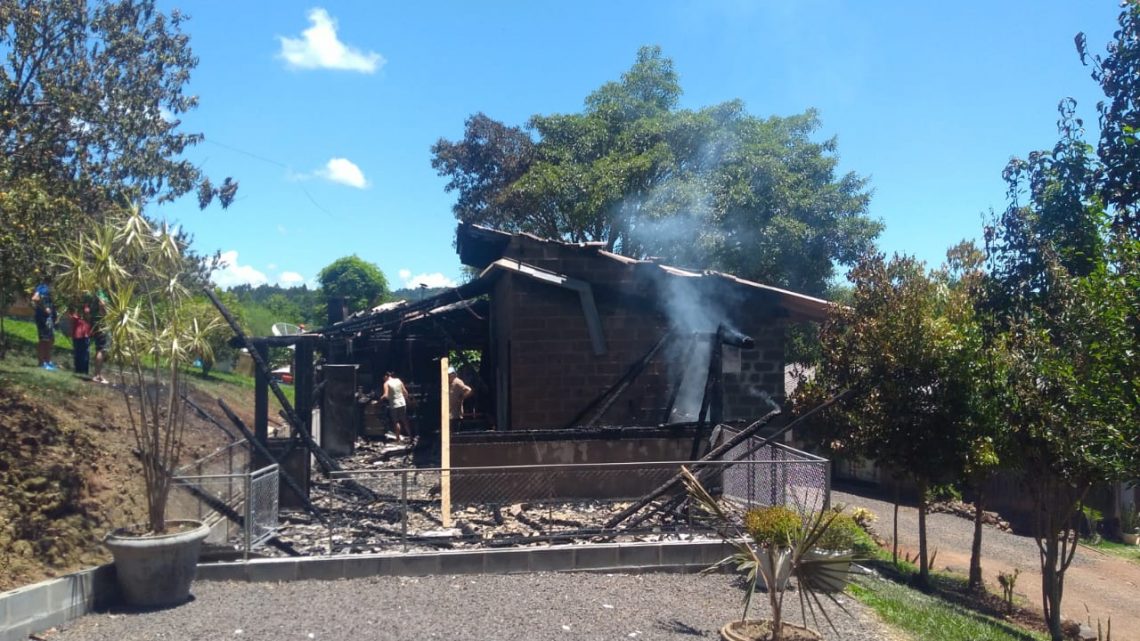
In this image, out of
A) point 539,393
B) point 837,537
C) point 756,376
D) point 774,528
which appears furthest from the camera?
point 756,376

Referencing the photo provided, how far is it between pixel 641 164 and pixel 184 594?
1934 cm

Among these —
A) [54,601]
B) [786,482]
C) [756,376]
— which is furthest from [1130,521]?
[54,601]

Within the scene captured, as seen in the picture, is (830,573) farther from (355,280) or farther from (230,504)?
(355,280)

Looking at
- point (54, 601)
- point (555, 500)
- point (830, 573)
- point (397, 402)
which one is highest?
point (397, 402)

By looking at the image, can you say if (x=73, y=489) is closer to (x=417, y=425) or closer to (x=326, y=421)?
(x=326, y=421)

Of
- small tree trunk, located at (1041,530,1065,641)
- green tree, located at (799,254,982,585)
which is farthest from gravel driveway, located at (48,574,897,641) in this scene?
small tree trunk, located at (1041,530,1065,641)

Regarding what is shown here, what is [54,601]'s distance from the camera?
22.3ft

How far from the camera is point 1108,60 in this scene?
9648 millimetres

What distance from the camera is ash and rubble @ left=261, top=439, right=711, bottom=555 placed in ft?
30.8

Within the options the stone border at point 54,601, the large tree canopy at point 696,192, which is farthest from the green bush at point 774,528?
the large tree canopy at point 696,192

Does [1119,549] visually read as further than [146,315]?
Yes

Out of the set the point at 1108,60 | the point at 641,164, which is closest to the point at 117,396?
the point at 1108,60

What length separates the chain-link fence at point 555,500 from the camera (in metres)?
9.39

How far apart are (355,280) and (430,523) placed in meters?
51.6
